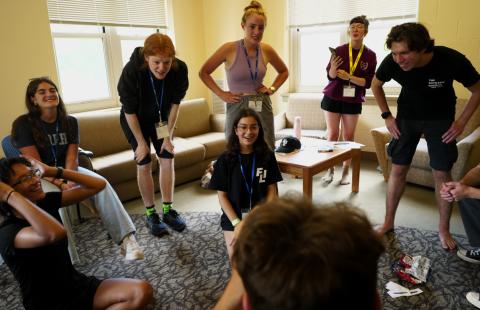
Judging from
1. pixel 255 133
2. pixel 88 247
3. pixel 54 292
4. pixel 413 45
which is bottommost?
pixel 88 247

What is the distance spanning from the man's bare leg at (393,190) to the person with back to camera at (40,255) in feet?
5.61

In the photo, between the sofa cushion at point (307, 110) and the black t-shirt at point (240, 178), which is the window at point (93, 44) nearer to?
the sofa cushion at point (307, 110)

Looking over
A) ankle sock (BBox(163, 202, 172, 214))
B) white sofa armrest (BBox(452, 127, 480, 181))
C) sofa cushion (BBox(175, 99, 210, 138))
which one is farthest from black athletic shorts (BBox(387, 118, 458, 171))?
sofa cushion (BBox(175, 99, 210, 138))

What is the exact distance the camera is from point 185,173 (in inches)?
148

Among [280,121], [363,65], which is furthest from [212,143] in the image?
[363,65]

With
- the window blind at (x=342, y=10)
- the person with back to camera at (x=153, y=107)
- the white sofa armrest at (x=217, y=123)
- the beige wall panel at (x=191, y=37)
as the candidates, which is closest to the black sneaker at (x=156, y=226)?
the person with back to camera at (x=153, y=107)

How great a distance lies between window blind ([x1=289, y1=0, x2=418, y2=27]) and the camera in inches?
153

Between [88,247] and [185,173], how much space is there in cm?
135

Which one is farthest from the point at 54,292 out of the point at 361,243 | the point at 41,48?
the point at 41,48

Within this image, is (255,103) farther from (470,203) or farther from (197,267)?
(470,203)

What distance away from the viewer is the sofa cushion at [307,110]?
4.40 m

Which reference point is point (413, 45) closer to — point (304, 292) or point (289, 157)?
point (289, 157)

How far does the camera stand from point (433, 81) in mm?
2125

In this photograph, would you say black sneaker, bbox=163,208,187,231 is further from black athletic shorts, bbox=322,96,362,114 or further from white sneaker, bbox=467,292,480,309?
white sneaker, bbox=467,292,480,309
